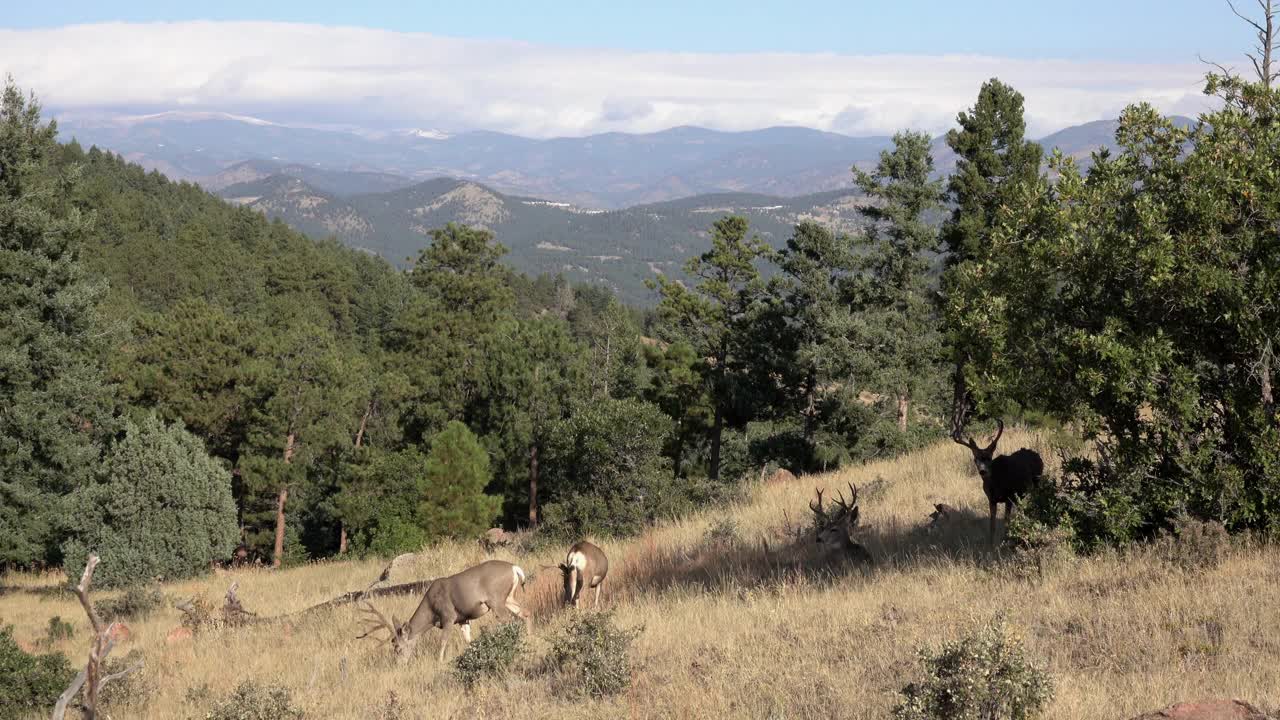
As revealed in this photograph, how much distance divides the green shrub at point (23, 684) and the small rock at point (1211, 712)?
11635 mm

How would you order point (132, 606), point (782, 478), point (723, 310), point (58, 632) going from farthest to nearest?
point (723, 310)
point (782, 478)
point (132, 606)
point (58, 632)

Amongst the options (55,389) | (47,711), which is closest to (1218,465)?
(47,711)

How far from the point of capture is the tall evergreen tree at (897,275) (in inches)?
1431

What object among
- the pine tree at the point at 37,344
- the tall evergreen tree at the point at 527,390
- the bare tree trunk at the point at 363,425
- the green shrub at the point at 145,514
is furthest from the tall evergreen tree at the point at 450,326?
the pine tree at the point at 37,344

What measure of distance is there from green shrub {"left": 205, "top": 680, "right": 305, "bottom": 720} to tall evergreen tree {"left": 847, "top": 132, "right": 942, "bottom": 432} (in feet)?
99.0

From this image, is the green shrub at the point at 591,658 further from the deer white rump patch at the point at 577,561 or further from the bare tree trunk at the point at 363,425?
the bare tree trunk at the point at 363,425

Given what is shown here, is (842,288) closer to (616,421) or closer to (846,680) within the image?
(616,421)

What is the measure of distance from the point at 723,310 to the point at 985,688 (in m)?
40.5

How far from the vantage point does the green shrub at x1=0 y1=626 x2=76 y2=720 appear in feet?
36.7

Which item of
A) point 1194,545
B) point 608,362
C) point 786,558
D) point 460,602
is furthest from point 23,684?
point 608,362

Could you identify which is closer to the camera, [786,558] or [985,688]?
[985,688]

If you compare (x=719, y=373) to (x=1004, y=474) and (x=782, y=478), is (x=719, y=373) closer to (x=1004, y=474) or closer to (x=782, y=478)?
(x=782, y=478)

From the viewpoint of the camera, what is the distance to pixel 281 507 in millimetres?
41312

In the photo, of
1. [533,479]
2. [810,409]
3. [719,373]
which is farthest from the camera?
→ [719,373]
